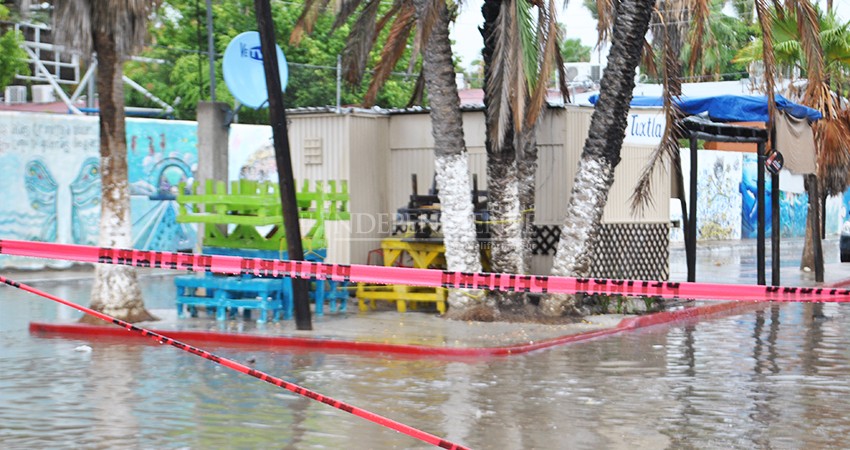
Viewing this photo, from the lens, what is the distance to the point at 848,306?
752 inches

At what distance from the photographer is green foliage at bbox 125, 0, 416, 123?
45125 mm

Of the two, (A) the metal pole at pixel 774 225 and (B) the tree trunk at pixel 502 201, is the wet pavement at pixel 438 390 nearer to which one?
(B) the tree trunk at pixel 502 201

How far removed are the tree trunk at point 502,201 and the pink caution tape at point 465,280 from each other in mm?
5706

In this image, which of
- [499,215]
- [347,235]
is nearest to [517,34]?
[499,215]

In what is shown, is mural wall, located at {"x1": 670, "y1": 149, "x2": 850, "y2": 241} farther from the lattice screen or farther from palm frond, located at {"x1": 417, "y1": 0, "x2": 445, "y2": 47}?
palm frond, located at {"x1": 417, "y1": 0, "x2": 445, "y2": 47}

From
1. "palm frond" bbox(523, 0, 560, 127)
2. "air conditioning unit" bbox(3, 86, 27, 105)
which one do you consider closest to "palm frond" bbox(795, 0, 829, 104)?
"palm frond" bbox(523, 0, 560, 127)

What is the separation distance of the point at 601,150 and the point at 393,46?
14.4 feet

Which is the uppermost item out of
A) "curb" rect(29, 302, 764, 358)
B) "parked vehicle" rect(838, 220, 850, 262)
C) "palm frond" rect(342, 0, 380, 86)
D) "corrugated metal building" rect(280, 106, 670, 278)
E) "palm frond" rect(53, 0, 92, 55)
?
"palm frond" rect(342, 0, 380, 86)

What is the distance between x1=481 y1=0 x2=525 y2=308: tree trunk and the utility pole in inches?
112

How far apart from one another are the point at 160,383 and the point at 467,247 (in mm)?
5648

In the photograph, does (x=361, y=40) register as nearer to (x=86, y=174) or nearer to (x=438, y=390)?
(x=438, y=390)

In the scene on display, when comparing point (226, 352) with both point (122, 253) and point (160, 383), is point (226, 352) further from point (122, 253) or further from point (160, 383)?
point (122, 253)

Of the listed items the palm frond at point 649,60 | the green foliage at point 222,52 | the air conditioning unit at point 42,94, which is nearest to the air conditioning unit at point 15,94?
the air conditioning unit at point 42,94

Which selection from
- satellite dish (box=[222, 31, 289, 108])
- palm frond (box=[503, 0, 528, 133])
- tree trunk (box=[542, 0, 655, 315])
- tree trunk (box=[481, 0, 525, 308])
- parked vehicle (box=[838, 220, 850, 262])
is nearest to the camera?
palm frond (box=[503, 0, 528, 133])
